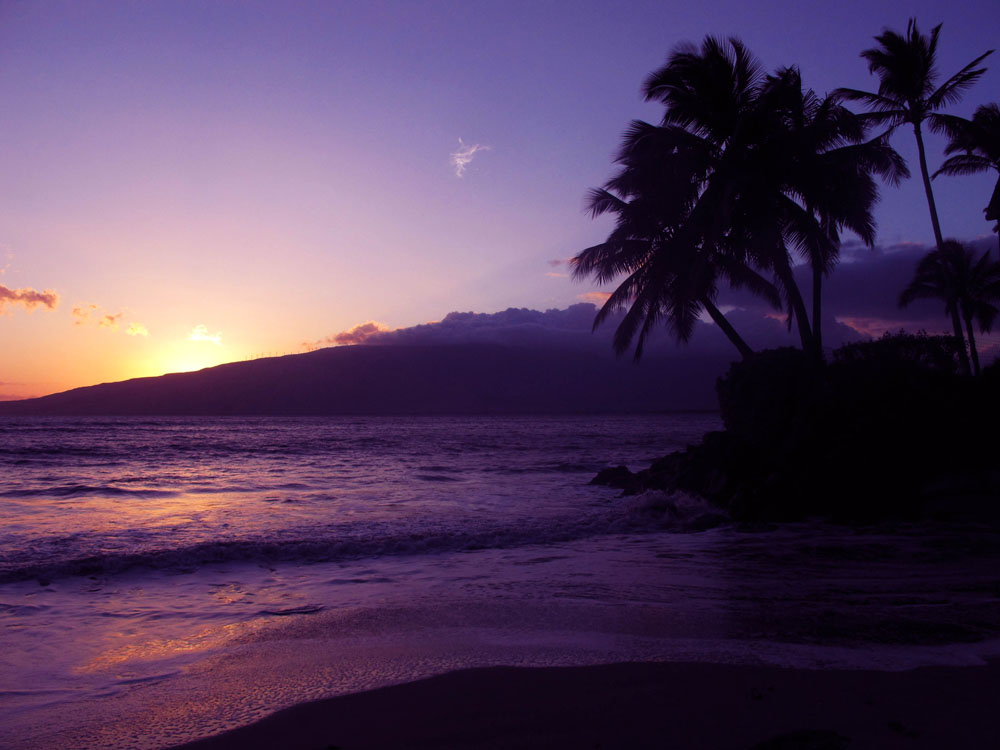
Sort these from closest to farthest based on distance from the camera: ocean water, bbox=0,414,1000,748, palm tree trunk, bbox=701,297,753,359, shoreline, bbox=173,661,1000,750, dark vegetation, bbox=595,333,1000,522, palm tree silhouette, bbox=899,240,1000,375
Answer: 1. shoreline, bbox=173,661,1000,750
2. ocean water, bbox=0,414,1000,748
3. dark vegetation, bbox=595,333,1000,522
4. palm tree trunk, bbox=701,297,753,359
5. palm tree silhouette, bbox=899,240,1000,375

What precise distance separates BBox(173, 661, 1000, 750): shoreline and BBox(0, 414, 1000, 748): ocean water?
0.25m

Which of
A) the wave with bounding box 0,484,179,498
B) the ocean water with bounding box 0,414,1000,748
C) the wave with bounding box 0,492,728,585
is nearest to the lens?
the ocean water with bounding box 0,414,1000,748

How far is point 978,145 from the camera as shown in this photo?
20078 mm

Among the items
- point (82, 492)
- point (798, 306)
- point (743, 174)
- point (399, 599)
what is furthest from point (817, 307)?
point (82, 492)

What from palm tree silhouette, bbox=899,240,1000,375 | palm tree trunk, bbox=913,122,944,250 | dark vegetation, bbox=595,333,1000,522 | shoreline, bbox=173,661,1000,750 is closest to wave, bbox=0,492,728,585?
dark vegetation, bbox=595,333,1000,522

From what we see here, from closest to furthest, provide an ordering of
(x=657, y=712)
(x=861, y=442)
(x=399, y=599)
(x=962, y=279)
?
(x=657, y=712) < (x=399, y=599) < (x=861, y=442) < (x=962, y=279)

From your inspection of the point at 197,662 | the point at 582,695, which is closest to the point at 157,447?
the point at 197,662

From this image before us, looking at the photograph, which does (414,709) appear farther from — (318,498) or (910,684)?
(318,498)

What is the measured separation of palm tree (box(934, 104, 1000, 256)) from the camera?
18266mm

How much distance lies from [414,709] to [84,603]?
4612 mm

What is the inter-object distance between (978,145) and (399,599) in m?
23.9

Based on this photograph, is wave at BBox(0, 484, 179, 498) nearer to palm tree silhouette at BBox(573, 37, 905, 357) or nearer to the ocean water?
the ocean water

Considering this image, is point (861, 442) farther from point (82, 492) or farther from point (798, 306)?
point (82, 492)

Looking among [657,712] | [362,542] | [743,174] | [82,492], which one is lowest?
[362,542]
